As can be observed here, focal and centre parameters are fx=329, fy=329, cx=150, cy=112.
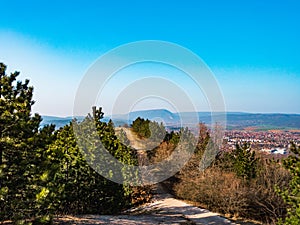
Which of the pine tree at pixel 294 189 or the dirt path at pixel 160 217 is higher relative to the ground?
the pine tree at pixel 294 189

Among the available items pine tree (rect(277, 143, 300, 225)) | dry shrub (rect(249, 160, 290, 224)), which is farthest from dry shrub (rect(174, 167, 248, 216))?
pine tree (rect(277, 143, 300, 225))

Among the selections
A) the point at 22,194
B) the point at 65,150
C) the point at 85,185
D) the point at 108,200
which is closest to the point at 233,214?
the point at 108,200

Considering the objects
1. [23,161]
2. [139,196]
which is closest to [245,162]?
[139,196]

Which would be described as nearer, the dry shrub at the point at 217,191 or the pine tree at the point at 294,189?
the pine tree at the point at 294,189

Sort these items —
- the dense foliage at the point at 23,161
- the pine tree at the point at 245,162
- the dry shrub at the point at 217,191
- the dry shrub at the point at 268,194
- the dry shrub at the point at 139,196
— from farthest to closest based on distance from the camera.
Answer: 1. the pine tree at the point at 245,162
2. the dry shrub at the point at 139,196
3. the dry shrub at the point at 268,194
4. the dry shrub at the point at 217,191
5. the dense foliage at the point at 23,161

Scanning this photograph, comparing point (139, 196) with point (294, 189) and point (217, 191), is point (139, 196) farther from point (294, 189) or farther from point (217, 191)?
point (294, 189)

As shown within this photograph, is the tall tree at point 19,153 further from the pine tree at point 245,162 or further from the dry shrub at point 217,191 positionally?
the pine tree at point 245,162

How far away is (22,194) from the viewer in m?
7.08

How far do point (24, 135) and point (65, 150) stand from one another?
516 cm

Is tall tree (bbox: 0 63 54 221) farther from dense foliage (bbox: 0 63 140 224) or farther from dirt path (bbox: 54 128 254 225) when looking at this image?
dirt path (bbox: 54 128 254 225)

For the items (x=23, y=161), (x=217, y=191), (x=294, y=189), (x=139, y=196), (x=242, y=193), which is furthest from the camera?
(x=139, y=196)

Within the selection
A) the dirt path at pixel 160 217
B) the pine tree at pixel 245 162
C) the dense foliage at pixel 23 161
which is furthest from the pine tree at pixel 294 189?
the pine tree at pixel 245 162

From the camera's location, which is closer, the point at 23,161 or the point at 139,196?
the point at 23,161

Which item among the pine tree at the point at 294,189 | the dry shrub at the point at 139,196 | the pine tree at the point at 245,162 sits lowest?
the dry shrub at the point at 139,196
